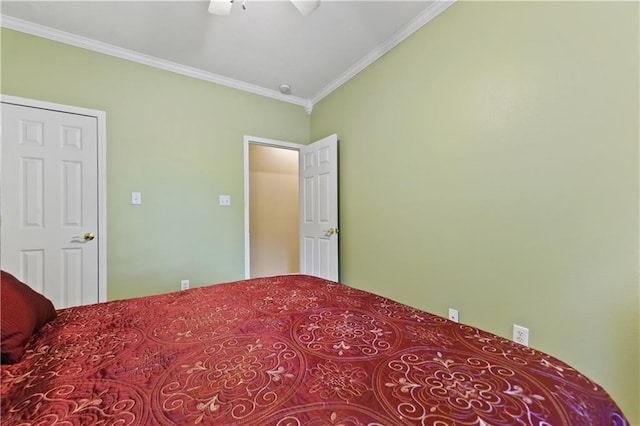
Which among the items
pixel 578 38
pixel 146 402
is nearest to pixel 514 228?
pixel 578 38

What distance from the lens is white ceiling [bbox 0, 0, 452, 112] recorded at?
1869mm

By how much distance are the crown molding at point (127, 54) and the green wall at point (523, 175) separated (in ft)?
4.74

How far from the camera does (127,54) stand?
2.35 metres

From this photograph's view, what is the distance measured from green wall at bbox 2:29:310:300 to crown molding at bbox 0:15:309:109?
46mm

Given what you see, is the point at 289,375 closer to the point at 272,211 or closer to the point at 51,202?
the point at 51,202

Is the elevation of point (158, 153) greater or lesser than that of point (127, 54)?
lesser

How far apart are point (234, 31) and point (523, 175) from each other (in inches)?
92.3

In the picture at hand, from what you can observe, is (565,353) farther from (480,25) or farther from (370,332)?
(480,25)

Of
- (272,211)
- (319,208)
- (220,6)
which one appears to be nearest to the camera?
(220,6)

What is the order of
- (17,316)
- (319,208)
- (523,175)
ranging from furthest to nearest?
(319,208) → (523,175) → (17,316)

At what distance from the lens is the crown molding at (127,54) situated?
1987mm

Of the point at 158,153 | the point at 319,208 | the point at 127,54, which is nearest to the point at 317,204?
the point at 319,208

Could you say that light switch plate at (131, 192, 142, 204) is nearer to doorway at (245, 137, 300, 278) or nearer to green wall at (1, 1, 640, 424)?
green wall at (1, 1, 640, 424)

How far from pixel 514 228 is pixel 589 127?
0.60m
